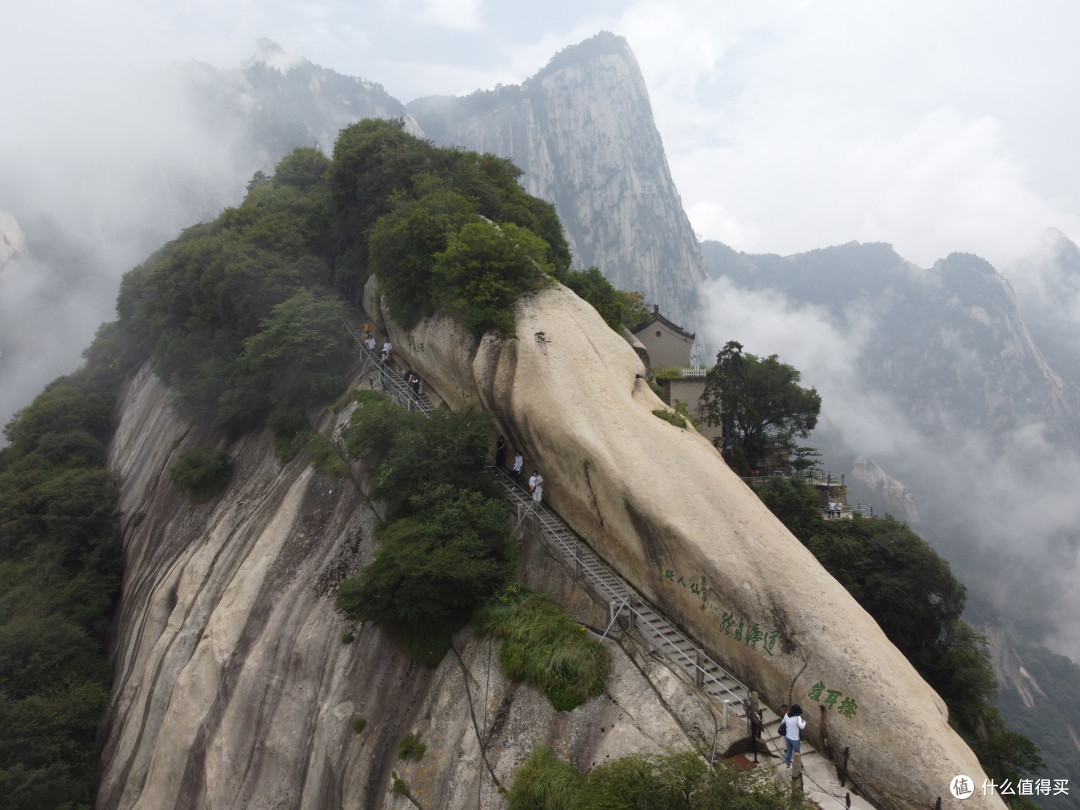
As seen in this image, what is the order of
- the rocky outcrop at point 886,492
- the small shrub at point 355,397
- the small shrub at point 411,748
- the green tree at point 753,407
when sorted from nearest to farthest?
the small shrub at point 411,748, the small shrub at point 355,397, the green tree at point 753,407, the rocky outcrop at point 886,492

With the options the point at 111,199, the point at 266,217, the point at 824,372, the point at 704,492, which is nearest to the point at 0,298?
the point at 111,199

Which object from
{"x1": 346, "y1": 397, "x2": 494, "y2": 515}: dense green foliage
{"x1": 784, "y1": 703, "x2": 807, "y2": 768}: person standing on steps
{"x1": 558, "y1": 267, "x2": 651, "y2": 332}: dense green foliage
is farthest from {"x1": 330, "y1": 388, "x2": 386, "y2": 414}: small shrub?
{"x1": 784, "y1": 703, "x2": 807, "y2": 768}: person standing on steps

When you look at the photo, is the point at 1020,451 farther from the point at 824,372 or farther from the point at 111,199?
the point at 111,199

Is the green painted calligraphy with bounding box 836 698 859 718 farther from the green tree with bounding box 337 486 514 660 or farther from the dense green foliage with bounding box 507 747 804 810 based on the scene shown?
the green tree with bounding box 337 486 514 660

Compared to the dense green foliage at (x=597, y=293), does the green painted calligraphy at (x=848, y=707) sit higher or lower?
lower

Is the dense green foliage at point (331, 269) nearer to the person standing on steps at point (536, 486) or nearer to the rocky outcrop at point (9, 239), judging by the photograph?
the person standing on steps at point (536, 486)

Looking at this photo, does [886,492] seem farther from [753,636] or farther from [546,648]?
[546,648]

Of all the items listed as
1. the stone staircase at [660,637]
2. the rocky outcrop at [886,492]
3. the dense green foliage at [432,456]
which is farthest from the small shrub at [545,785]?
the rocky outcrop at [886,492]
